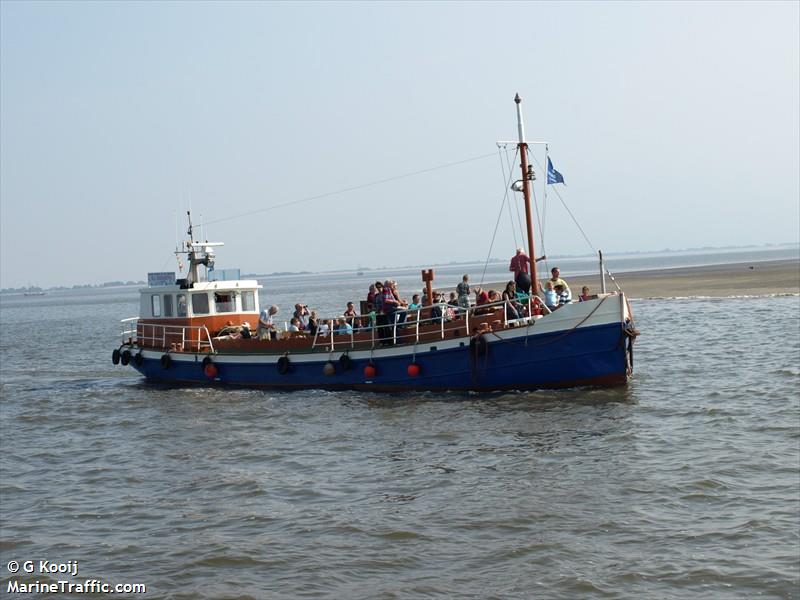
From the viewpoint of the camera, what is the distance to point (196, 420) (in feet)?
68.5

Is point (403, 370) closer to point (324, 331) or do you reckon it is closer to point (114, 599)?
point (324, 331)

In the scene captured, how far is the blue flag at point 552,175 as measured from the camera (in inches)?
837

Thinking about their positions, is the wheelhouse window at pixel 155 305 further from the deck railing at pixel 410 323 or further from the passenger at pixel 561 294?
the passenger at pixel 561 294

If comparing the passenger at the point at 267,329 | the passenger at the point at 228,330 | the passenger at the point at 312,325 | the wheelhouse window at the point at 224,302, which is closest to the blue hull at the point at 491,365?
the passenger at the point at 312,325

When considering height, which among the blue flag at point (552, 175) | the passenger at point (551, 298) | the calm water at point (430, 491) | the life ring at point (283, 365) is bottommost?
the calm water at point (430, 491)

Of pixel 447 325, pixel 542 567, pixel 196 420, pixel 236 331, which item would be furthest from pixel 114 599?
pixel 236 331

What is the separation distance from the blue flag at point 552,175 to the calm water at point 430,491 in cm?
493

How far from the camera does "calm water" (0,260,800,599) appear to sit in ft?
32.0

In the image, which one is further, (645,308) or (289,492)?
(645,308)

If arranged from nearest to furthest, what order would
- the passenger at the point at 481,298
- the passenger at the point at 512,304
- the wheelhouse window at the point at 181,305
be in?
the passenger at the point at 512,304
the passenger at the point at 481,298
the wheelhouse window at the point at 181,305

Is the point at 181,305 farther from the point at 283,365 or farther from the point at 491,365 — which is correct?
the point at 491,365

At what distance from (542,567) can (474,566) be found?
2.38 ft

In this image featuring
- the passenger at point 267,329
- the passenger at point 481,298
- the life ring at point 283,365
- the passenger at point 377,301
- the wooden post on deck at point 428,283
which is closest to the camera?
→ the passenger at point 481,298

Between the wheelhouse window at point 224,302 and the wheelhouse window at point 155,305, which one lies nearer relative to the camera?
the wheelhouse window at point 224,302
